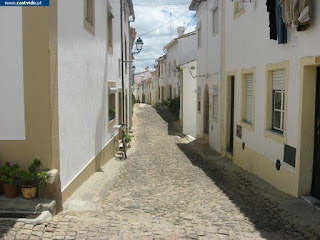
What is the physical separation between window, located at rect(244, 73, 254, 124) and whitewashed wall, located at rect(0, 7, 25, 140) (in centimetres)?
586

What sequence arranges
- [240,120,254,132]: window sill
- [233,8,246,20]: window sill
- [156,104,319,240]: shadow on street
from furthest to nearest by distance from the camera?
[233,8,246,20]: window sill
[240,120,254,132]: window sill
[156,104,319,240]: shadow on street

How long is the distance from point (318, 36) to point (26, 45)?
13.8 feet

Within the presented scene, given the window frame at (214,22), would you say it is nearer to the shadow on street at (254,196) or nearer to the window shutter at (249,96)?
the window shutter at (249,96)

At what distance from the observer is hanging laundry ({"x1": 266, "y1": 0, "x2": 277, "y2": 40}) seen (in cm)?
710

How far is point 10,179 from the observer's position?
4.99 meters

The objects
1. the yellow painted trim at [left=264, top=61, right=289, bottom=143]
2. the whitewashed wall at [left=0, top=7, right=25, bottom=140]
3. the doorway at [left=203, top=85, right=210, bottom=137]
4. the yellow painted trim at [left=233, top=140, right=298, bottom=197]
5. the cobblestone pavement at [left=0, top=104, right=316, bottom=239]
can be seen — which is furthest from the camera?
the doorway at [left=203, top=85, right=210, bottom=137]

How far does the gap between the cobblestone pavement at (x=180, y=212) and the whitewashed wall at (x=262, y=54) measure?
911mm

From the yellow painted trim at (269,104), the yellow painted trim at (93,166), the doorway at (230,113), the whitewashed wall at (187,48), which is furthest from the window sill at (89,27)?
the whitewashed wall at (187,48)

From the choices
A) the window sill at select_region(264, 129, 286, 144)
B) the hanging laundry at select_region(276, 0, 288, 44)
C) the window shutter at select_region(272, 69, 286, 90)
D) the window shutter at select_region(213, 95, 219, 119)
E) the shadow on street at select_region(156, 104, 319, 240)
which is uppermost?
the hanging laundry at select_region(276, 0, 288, 44)

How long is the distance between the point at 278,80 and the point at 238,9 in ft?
12.0

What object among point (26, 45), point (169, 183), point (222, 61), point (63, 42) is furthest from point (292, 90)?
point (222, 61)

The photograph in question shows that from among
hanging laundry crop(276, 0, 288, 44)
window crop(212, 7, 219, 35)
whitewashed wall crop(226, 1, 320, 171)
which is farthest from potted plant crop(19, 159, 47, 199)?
window crop(212, 7, 219, 35)

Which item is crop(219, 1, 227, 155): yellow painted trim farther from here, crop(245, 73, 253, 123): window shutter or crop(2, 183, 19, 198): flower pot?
crop(2, 183, 19, 198): flower pot

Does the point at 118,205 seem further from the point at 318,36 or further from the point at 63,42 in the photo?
the point at 318,36
